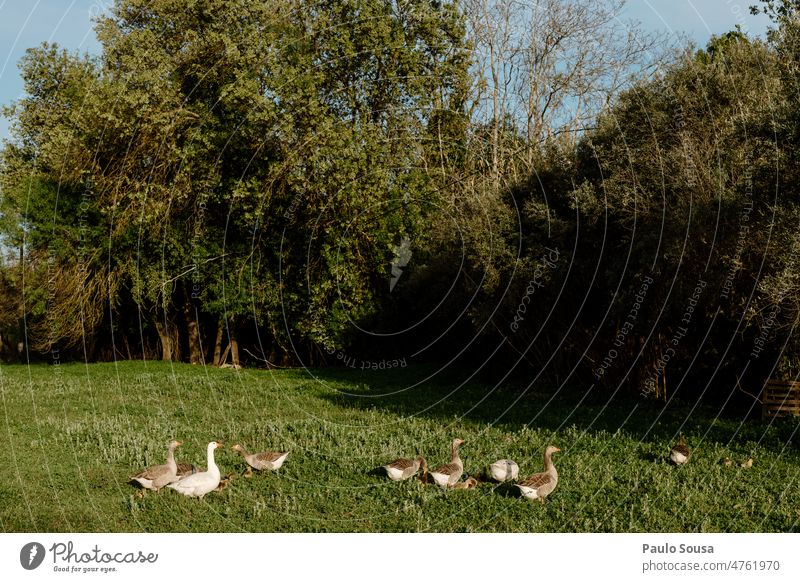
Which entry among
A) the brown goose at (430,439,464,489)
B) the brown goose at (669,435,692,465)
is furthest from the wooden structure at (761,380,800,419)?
the brown goose at (430,439,464,489)

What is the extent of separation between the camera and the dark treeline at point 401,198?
1653 cm

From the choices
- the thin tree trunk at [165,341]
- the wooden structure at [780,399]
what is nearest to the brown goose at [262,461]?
the wooden structure at [780,399]

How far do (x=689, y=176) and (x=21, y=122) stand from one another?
97.2 ft

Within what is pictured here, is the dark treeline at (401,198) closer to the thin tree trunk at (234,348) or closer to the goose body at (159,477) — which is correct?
the thin tree trunk at (234,348)

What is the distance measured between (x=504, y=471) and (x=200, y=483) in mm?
4126

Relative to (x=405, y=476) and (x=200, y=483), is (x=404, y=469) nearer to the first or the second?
(x=405, y=476)

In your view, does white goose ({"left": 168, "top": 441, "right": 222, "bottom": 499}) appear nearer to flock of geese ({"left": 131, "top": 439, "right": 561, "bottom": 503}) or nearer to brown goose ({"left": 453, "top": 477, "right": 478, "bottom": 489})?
flock of geese ({"left": 131, "top": 439, "right": 561, "bottom": 503})

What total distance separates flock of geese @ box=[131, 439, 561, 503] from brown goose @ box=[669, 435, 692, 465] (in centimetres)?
256

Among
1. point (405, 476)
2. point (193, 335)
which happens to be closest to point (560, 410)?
point (405, 476)

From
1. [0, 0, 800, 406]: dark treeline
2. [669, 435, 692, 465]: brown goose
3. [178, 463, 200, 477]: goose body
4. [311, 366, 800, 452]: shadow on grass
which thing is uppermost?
[0, 0, 800, 406]: dark treeline

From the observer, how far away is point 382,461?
13.1 meters

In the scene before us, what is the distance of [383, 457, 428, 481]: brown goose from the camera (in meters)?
11.4

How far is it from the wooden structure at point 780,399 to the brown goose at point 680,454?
3.83 m

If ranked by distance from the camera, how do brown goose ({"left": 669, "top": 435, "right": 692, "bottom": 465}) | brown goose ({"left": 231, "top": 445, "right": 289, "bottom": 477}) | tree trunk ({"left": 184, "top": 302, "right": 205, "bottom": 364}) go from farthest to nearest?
tree trunk ({"left": 184, "top": 302, "right": 205, "bottom": 364}) → brown goose ({"left": 669, "top": 435, "right": 692, "bottom": 465}) → brown goose ({"left": 231, "top": 445, "right": 289, "bottom": 477})
